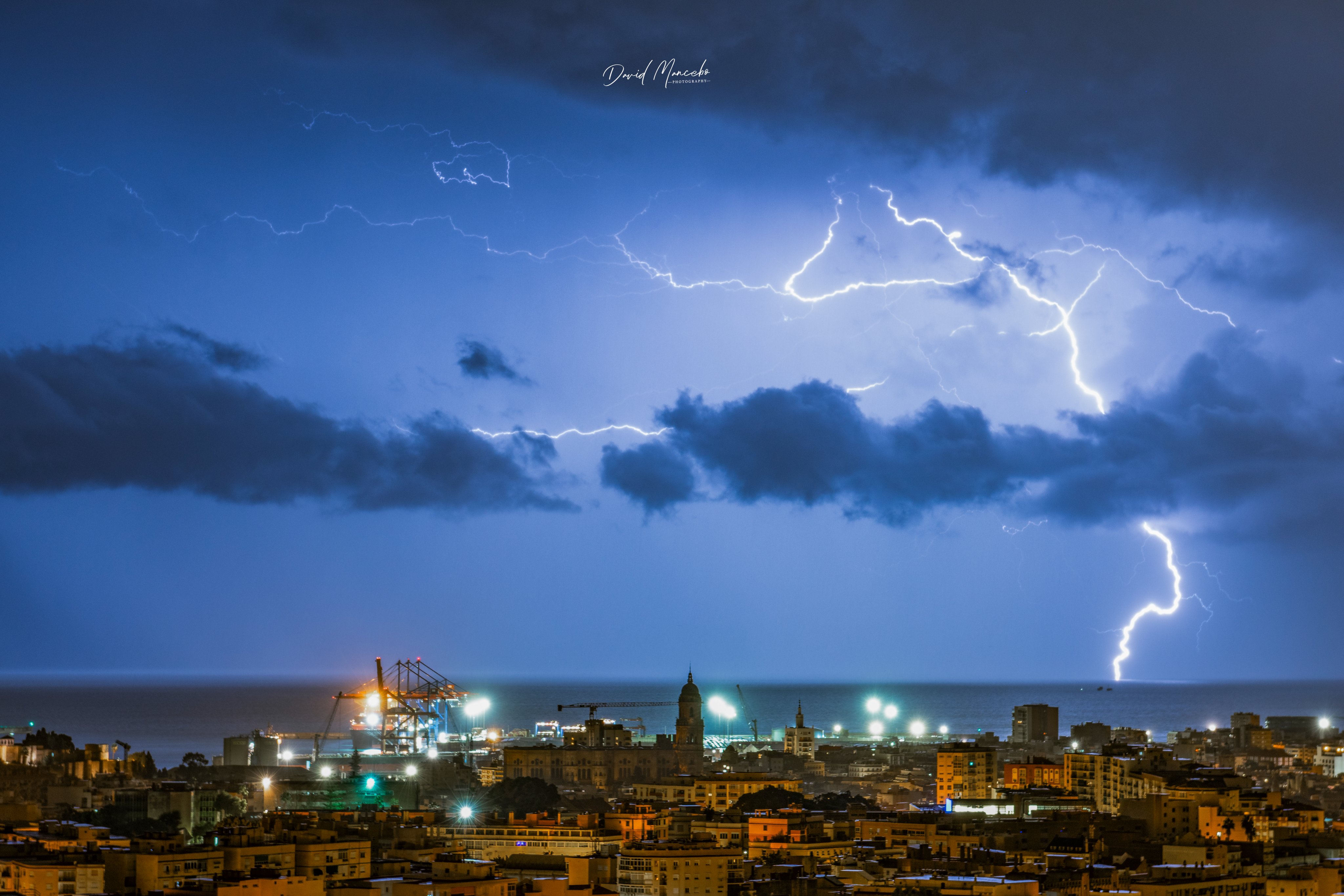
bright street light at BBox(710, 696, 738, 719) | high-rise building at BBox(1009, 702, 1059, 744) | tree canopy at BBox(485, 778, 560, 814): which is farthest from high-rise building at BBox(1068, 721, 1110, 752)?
bright street light at BBox(710, 696, 738, 719)

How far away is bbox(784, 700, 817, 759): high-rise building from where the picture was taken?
4018 inches

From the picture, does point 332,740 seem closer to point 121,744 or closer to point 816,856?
point 121,744

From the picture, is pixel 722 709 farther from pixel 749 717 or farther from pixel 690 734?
pixel 690 734

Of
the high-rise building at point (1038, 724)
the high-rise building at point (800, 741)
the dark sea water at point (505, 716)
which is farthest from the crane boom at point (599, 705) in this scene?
the high-rise building at point (1038, 724)

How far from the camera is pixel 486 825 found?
53844mm

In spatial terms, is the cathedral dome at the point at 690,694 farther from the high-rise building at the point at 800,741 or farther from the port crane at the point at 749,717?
the port crane at the point at 749,717

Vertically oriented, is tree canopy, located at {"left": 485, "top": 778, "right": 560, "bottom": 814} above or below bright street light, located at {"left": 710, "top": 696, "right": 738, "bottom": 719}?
below

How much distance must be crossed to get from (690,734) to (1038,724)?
83.7 feet

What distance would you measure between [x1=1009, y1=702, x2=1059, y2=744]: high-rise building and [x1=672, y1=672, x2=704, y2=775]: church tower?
21.4m

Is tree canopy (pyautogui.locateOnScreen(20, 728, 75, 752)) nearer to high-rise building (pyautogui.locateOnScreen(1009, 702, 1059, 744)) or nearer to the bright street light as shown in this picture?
high-rise building (pyautogui.locateOnScreen(1009, 702, 1059, 744))

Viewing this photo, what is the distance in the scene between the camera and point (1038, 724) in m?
110

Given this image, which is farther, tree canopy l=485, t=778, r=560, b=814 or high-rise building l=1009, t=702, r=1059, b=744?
high-rise building l=1009, t=702, r=1059, b=744

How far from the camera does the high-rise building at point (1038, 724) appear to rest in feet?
356

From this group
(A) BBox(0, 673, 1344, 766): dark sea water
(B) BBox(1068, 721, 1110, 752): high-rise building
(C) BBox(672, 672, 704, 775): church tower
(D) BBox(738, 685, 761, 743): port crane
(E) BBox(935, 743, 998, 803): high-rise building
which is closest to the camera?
(E) BBox(935, 743, 998, 803): high-rise building
